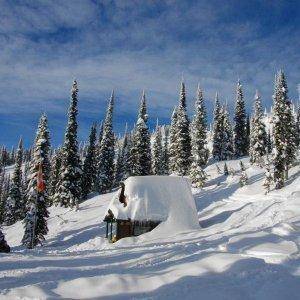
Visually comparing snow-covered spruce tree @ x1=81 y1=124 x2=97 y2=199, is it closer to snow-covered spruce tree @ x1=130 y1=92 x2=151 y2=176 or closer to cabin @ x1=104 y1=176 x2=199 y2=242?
snow-covered spruce tree @ x1=130 y1=92 x2=151 y2=176

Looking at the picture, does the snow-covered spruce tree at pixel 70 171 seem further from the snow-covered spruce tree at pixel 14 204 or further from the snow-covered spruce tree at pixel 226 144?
the snow-covered spruce tree at pixel 226 144

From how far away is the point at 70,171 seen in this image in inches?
2399

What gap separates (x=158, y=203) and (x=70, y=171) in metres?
27.3

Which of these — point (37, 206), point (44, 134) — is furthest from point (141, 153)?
point (37, 206)

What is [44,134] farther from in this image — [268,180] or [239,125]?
[239,125]

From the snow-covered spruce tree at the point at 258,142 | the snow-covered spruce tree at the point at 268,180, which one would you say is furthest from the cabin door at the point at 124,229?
the snow-covered spruce tree at the point at 258,142

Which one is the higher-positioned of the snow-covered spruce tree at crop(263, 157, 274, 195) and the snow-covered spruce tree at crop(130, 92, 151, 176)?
the snow-covered spruce tree at crop(130, 92, 151, 176)

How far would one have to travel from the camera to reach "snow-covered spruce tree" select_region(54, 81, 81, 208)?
198 ft

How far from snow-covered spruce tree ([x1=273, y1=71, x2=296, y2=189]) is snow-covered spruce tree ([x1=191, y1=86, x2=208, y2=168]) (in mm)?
17090

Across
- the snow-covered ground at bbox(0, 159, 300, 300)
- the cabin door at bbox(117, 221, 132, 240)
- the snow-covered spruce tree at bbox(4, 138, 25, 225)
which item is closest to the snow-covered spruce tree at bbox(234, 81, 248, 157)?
the snow-covered spruce tree at bbox(4, 138, 25, 225)

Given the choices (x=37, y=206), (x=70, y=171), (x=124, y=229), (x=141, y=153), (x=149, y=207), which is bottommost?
(x=124, y=229)

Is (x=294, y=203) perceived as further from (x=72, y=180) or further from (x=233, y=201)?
(x=72, y=180)

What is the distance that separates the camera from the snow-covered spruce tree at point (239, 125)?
8869 centimetres

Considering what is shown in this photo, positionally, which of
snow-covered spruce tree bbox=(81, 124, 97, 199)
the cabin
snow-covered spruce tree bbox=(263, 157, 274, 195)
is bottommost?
the cabin
